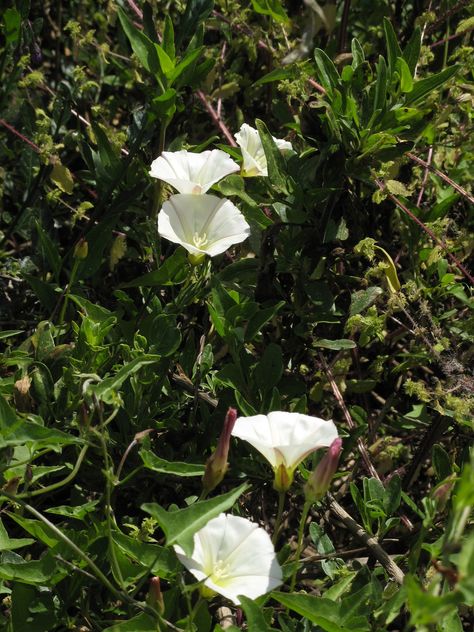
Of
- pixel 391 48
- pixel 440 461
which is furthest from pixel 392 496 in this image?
pixel 391 48

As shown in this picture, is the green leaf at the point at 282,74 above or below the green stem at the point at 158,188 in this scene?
above

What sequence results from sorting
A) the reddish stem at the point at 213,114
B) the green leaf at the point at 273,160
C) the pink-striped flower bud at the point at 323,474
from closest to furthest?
the pink-striped flower bud at the point at 323,474, the green leaf at the point at 273,160, the reddish stem at the point at 213,114

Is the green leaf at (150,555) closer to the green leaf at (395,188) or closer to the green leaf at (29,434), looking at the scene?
the green leaf at (29,434)

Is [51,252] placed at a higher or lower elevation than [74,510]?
higher

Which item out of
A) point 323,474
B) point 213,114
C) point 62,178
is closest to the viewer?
point 323,474

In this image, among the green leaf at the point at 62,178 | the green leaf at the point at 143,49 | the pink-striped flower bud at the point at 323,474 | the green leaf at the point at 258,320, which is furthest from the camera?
the green leaf at the point at 62,178

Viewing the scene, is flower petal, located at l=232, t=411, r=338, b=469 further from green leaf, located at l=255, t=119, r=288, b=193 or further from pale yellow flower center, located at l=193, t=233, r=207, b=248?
green leaf, located at l=255, t=119, r=288, b=193

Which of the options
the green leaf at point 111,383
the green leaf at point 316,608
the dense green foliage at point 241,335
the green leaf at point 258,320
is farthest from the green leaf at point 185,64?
the green leaf at point 316,608

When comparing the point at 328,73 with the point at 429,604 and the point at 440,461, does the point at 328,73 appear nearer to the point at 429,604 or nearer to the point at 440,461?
the point at 440,461
